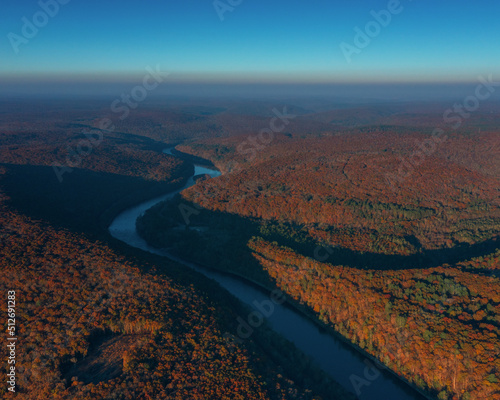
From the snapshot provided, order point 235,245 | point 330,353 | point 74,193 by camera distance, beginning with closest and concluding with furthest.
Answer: point 330,353 → point 235,245 → point 74,193

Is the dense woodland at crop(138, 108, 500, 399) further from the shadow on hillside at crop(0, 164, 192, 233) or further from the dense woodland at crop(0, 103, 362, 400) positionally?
the shadow on hillside at crop(0, 164, 192, 233)

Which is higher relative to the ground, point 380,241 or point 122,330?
point 122,330

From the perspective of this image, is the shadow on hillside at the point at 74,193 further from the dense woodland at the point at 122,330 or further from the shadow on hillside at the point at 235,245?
the shadow on hillside at the point at 235,245

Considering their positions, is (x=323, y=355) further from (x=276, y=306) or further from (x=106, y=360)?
(x=106, y=360)

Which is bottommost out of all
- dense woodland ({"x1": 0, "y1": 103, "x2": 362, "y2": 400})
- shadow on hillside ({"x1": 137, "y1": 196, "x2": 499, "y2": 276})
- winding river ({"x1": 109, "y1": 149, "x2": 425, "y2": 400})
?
winding river ({"x1": 109, "y1": 149, "x2": 425, "y2": 400})

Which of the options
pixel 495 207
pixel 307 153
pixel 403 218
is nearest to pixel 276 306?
pixel 403 218

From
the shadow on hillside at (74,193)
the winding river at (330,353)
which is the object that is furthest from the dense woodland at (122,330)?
the shadow on hillside at (74,193)

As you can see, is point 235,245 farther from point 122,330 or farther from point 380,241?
point 122,330

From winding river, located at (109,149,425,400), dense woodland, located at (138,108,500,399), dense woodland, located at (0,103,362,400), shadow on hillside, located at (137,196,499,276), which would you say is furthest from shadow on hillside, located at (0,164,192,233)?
winding river, located at (109,149,425,400)

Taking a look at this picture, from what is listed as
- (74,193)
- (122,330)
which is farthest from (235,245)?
(74,193)
